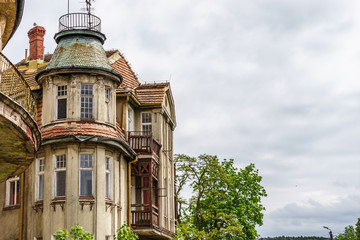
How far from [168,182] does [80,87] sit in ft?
29.8

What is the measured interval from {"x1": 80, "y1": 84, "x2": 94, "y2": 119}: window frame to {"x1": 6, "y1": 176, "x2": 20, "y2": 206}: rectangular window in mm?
4456

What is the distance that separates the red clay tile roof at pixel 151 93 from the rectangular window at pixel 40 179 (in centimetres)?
757

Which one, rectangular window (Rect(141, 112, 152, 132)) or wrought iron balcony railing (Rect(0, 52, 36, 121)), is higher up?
rectangular window (Rect(141, 112, 152, 132))

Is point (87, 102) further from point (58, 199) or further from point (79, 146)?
point (58, 199)

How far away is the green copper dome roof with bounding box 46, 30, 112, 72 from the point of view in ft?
99.2

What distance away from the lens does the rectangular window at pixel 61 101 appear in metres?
30.1

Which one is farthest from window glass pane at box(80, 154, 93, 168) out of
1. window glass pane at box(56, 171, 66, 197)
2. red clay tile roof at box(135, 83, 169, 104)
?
red clay tile roof at box(135, 83, 169, 104)

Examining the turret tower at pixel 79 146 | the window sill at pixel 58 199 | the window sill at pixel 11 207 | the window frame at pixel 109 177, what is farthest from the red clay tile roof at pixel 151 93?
the window sill at pixel 11 207

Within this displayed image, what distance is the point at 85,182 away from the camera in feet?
95.0

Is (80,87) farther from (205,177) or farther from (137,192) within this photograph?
(205,177)

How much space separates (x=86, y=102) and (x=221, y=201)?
26166 mm

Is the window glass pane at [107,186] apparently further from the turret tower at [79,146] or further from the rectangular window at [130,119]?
the rectangular window at [130,119]

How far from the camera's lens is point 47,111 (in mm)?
30219

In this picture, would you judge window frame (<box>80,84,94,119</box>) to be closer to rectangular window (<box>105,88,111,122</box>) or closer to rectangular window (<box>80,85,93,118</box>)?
rectangular window (<box>80,85,93,118</box>)
